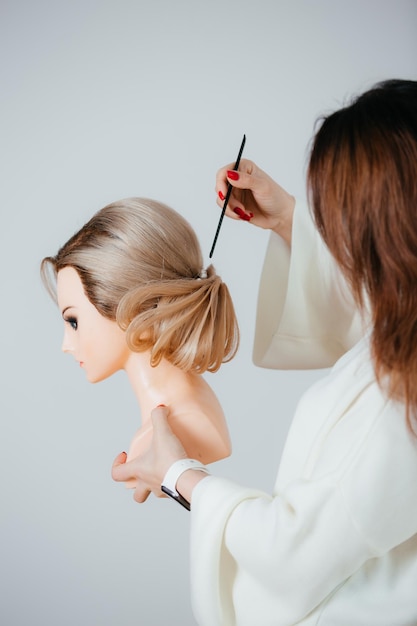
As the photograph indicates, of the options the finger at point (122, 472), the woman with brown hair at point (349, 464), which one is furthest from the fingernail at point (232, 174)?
the finger at point (122, 472)

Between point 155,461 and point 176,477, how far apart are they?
3.1 inches

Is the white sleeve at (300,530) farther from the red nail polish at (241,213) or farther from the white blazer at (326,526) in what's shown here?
the red nail polish at (241,213)

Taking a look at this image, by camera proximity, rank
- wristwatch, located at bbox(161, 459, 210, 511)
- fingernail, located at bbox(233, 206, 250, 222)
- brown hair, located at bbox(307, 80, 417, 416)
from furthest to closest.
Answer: fingernail, located at bbox(233, 206, 250, 222) → wristwatch, located at bbox(161, 459, 210, 511) → brown hair, located at bbox(307, 80, 417, 416)

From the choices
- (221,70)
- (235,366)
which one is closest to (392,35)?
(221,70)

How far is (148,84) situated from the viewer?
7.36ft

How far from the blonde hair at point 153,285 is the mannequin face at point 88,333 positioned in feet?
0.06

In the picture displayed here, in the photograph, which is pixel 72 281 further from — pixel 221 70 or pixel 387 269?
pixel 221 70

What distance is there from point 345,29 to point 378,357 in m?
1.56

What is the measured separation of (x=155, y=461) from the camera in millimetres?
1270

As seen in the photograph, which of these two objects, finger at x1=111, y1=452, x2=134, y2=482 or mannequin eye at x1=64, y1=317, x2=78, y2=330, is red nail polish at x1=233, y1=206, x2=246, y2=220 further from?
finger at x1=111, y1=452, x2=134, y2=482

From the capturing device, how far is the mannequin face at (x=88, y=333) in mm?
1449

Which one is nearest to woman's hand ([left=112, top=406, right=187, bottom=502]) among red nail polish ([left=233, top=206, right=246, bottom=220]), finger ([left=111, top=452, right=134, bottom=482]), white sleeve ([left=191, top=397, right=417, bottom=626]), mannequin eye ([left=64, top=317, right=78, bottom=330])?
finger ([left=111, top=452, right=134, bottom=482])

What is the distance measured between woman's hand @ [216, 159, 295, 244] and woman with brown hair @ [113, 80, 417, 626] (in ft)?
1.04

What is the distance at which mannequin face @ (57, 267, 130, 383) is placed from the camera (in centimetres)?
145
